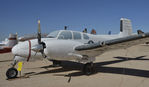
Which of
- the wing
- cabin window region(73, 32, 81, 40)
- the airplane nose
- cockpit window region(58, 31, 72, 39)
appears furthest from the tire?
the airplane nose

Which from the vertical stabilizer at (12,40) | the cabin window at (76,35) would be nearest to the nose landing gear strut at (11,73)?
the cabin window at (76,35)

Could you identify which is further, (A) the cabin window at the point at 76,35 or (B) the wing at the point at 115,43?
(A) the cabin window at the point at 76,35

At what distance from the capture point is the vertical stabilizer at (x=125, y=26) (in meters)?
13.1

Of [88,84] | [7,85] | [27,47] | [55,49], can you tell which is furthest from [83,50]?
[7,85]

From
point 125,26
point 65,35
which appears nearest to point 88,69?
point 65,35

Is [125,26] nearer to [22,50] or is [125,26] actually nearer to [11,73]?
[22,50]

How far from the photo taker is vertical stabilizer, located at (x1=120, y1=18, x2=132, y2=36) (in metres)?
13.1

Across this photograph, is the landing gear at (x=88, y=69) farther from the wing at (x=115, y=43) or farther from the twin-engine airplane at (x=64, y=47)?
the wing at (x=115, y=43)

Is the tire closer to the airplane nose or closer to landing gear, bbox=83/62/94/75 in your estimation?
landing gear, bbox=83/62/94/75

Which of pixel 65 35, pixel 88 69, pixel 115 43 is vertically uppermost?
pixel 65 35

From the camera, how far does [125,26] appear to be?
13.1 metres

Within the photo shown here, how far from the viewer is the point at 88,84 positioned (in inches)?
242

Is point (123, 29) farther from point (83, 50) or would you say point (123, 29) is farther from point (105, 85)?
point (105, 85)

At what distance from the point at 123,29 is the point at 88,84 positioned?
28.7 feet
